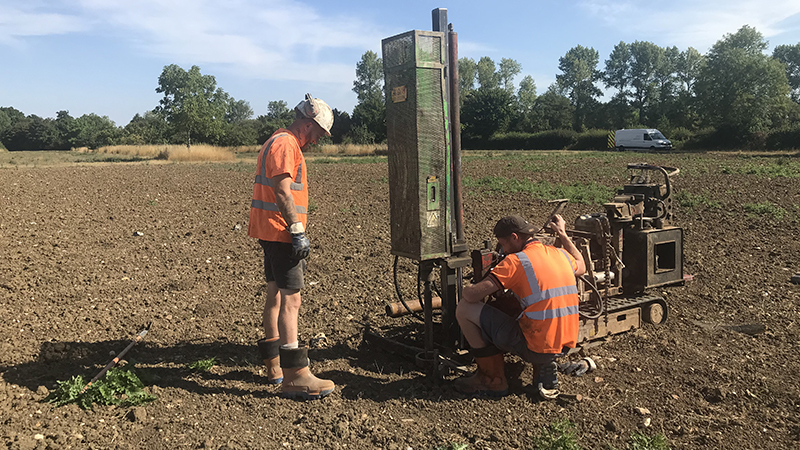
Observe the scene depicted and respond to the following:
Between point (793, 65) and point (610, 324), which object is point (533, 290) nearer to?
point (610, 324)

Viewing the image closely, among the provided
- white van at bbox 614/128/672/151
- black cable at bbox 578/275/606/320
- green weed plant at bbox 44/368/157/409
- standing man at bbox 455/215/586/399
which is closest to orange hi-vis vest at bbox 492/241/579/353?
standing man at bbox 455/215/586/399

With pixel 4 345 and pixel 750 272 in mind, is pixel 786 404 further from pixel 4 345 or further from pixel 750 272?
pixel 4 345

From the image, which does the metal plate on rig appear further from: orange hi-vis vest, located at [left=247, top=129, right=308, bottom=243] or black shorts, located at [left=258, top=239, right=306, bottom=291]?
orange hi-vis vest, located at [left=247, top=129, right=308, bottom=243]

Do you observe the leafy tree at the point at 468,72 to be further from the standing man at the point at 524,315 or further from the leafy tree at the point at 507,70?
the standing man at the point at 524,315

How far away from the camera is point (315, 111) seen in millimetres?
4258

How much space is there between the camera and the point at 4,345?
4.91 metres

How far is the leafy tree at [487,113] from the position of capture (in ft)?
196

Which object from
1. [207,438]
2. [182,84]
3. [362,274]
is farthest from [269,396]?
[182,84]

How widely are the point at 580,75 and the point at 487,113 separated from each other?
39.8 meters

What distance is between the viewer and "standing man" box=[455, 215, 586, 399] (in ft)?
13.0

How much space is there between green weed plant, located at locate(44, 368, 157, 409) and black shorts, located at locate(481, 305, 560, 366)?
2422 mm

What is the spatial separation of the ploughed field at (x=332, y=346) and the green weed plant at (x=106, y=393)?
70mm

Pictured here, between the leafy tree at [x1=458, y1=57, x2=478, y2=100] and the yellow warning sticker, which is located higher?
the leafy tree at [x1=458, y1=57, x2=478, y2=100]

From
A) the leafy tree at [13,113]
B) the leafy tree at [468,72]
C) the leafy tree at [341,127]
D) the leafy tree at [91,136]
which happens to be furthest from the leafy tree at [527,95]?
the leafy tree at [13,113]
